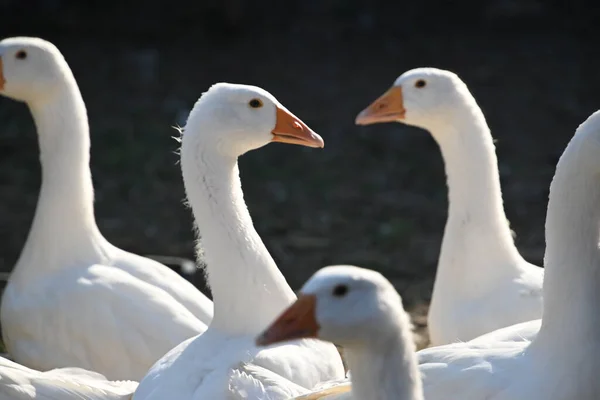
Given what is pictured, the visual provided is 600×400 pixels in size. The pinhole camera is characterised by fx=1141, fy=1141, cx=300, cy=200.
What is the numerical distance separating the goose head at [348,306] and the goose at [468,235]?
81.5 inches

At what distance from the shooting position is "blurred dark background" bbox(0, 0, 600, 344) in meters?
8.53

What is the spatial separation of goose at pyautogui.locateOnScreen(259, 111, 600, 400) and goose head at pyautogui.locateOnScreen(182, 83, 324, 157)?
1344 millimetres

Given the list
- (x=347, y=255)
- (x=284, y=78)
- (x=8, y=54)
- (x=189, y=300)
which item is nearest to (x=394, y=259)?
(x=347, y=255)

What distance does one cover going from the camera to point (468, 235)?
5508 mm

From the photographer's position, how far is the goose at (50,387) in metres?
4.38

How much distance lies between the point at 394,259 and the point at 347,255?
1.16 ft

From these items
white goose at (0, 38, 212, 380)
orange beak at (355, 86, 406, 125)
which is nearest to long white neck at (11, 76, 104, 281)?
white goose at (0, 38, 212, 380)

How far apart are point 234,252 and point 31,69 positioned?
182cm

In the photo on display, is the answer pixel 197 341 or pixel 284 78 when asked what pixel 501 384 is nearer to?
pixel 197 341

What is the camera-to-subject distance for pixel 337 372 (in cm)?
476

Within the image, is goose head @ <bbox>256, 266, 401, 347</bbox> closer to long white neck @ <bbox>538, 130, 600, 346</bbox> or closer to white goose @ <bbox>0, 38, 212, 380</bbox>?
long white neck @ <bbox>538, 130, 600, 346</bbox>

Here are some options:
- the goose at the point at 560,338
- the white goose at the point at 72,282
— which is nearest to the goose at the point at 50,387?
the white goose at the point at 72,282

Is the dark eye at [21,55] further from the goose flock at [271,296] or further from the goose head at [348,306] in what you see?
the goose head at [348,306]

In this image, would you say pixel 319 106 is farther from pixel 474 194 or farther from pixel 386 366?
pixel 386 366
